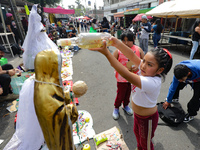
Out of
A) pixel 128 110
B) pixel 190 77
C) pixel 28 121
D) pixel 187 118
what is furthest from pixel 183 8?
pixel 28 121

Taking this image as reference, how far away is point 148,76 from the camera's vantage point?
1.29 metres

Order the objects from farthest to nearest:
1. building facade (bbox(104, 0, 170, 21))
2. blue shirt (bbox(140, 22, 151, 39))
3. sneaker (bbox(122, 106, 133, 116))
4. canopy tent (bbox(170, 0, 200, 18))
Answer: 1. building facade (bbox(104, 0, 170, 21))
2. blue shirt (bbox(140, 22, 151, 39))
3. canopy tent (bbox(170, 0, 200, 18))
4. sneaker (bbox(122, 106, 133, 116))

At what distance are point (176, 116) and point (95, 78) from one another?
2.85 meters

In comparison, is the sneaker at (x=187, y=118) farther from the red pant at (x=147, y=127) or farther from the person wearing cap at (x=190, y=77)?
the red pant at (x=147, y=127)

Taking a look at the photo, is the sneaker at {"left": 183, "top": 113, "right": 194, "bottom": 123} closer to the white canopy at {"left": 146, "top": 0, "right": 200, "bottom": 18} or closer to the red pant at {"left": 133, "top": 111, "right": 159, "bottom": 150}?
the red pant at {"left": 133, "top": 111, "right": 159, "bottom": 150}

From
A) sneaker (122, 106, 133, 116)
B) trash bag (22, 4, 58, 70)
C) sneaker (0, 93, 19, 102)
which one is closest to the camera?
trash bag (22, 4, 58, 70)

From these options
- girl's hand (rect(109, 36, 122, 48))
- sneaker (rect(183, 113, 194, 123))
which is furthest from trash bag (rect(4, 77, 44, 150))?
sneaker (rect(183, 113, 194, 123))

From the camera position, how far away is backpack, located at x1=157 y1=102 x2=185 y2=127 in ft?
7.85

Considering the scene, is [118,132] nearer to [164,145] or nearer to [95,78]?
[164,145]

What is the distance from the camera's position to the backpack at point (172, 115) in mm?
2392

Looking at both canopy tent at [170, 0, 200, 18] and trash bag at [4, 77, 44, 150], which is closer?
trash bag at [4, 77, 44, 150]

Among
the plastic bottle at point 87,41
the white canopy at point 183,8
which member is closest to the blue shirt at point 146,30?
the white canopy at point 183,8

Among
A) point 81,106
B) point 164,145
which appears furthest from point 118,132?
point 81,106

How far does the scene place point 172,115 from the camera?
7.98 feet
